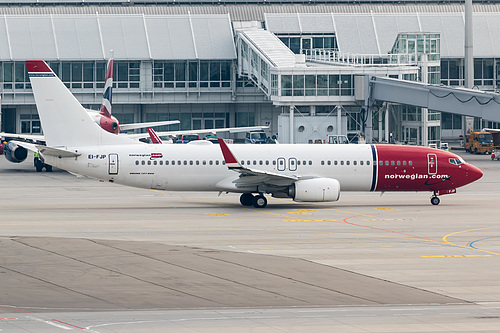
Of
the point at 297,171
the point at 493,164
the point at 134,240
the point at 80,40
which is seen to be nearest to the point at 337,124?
the point at 493,164

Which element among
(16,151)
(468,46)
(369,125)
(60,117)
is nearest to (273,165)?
(60,117)

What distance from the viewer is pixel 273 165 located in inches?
2047

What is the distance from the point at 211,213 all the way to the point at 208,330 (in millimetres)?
26118

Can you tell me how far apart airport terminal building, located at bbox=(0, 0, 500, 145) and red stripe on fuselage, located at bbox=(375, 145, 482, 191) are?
157 ft

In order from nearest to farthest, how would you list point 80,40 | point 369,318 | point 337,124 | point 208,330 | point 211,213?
1. point 208,330
2. point 369,318
3. point 211,213
4. point 337,124
5. point 80,40

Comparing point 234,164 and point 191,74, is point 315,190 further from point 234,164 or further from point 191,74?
point 191,74

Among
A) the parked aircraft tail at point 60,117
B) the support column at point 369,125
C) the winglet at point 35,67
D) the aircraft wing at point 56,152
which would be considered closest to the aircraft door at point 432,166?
the parked aircraft tail at point 60,117

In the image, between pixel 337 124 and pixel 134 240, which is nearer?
pixel 134 240

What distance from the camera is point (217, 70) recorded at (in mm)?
115688

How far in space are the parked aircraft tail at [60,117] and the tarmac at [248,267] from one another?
3962 mm

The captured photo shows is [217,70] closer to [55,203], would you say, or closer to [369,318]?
[55,203]

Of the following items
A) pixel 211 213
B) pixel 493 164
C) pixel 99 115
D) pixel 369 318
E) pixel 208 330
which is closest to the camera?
pixel 208 330

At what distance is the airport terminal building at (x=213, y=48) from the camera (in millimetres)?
109938

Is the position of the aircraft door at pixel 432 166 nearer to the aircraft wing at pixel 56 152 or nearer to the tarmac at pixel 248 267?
the tarmac at pixel 248 267
